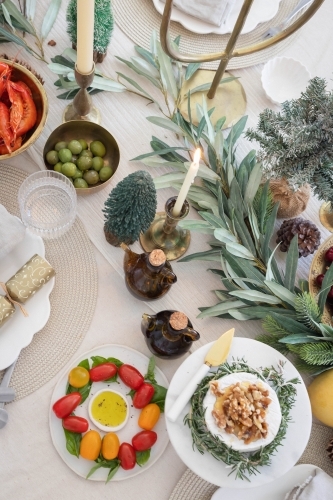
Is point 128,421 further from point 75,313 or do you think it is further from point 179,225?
point 179,225

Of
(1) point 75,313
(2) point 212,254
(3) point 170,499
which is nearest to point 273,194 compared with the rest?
(2) point 212,254

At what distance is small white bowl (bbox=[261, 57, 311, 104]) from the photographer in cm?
109

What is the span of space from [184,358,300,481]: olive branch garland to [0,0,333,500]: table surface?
0.12 metres

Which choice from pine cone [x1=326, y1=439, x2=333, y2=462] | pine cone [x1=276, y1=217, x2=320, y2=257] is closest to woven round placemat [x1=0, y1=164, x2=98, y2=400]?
pine cone [x1=276, y1=217, x2=320, y2=257]

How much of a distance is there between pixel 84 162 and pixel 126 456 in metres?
0.49

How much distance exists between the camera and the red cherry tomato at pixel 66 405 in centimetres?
88

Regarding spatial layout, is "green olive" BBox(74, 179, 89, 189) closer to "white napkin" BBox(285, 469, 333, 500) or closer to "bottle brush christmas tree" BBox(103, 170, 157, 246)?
"bottle brush christmas tree" BBox(103, 170, 157, 246)

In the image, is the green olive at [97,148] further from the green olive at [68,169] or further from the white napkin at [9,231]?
the white napkin at [9,231]

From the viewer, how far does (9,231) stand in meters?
0.90

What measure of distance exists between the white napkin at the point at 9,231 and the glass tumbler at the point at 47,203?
3 cm

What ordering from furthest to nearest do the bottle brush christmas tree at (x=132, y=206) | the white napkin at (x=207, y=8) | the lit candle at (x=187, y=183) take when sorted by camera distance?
the white napkin at (x=207, y=8)
the bottle brush christmas tree at (x=132, y=206)
the lit candle at (x=187, y=183)

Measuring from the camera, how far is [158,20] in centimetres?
109

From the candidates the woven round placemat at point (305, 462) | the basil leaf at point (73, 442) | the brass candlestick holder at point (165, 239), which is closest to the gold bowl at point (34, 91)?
the brass candlestick holder at point (165, 239)

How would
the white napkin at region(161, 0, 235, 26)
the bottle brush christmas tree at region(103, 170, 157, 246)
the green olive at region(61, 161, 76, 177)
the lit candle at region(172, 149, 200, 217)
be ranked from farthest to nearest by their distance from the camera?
the white napkin at region(161, 0, 235, 26), the green olive at region(61, 161, 76, 177), the bottle brush christmas tree at region(103, 170, 157, 246), the lit candle at region(172, 149, 200, 217)
